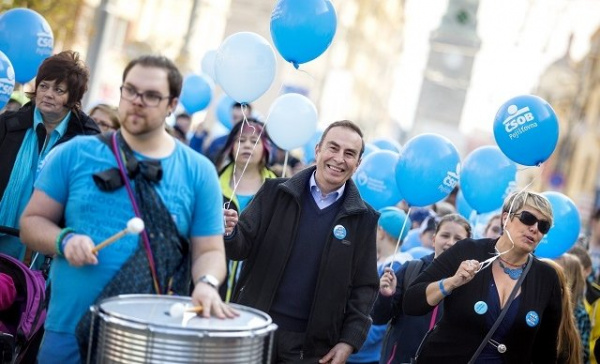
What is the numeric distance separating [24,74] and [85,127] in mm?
2887

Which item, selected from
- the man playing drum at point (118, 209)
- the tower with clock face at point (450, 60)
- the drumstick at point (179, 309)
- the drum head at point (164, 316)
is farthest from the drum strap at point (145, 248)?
the tower with clock face at point (450, 60)

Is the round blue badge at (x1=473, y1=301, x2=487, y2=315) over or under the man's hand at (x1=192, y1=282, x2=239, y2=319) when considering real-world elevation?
under

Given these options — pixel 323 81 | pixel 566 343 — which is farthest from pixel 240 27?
pixel 566 343

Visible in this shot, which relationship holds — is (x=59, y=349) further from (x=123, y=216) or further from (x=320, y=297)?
(x=320, y=297)

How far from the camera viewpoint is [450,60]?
498 feet

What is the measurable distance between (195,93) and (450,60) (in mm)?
139695

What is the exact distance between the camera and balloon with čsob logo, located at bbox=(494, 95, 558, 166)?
24.4 ft

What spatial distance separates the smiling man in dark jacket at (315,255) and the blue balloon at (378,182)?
11.1ft

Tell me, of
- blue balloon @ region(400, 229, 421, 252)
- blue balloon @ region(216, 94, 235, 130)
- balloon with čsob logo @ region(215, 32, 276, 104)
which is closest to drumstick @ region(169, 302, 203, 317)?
balloon with čsob logo @ region(215, 32, 276, 104)

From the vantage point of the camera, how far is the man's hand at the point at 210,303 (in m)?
4.01

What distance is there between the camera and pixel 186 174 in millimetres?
4289

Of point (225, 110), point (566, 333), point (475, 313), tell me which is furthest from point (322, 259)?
point (225, 110)

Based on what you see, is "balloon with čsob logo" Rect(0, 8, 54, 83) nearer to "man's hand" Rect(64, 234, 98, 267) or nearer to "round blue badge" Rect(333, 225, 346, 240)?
"round blue badge" Rect(333, 225, 346, 240)

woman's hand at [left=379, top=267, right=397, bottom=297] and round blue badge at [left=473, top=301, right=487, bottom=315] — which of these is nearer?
round blue badge at [left=473, top=301, right=487, bottom=315]
